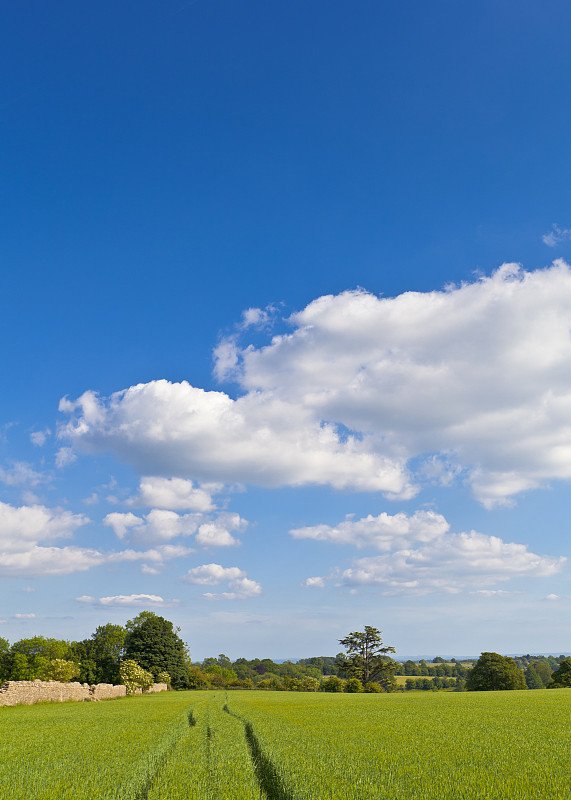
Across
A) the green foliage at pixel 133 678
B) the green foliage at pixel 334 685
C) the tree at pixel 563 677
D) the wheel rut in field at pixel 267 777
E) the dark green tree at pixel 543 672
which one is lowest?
the dark green tree at pixel 543 672

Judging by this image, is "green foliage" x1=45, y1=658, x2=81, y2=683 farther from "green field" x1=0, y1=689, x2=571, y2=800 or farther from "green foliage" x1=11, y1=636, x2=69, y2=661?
"green field" x1=0, y1=689, x2=571, y2=800

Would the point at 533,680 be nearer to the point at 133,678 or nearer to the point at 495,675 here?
the point at 495,675

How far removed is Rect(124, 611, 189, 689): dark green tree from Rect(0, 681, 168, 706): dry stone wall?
39.1 meters

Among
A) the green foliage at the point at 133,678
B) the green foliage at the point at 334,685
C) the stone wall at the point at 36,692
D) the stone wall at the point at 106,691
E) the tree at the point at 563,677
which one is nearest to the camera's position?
the stone wall at the point at 36,692

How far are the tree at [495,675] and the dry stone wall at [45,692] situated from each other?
60956mm

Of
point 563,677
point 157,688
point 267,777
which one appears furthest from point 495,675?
point 267,777

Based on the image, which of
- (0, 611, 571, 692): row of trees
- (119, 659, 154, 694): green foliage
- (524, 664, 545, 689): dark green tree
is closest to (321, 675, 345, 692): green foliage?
(0, 611, 571, 692): row of trees

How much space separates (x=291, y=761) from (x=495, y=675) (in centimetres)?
8646

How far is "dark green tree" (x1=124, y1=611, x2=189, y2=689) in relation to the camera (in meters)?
96.5

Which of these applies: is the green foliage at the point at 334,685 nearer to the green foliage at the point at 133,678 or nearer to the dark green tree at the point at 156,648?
the dark green tree at the point at 156,648

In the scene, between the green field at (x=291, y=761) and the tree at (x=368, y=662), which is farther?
the tree at (x=368, y=662)

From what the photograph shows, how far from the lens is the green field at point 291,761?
1130 cm

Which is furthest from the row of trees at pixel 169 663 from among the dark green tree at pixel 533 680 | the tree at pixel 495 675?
the dark green tree at pixel 533 680

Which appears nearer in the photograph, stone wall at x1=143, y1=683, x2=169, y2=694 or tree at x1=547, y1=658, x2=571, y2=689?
stone wall at x1=143, y1=683, x2=169, y2=694
